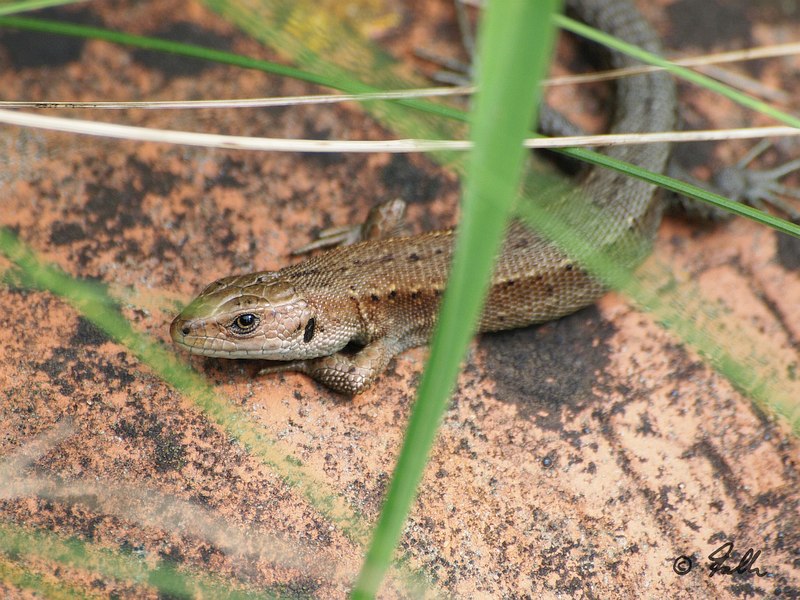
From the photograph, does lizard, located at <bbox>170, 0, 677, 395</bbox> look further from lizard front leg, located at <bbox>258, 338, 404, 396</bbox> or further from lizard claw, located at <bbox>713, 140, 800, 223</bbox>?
lizard claw, located at <bbox>713, 140, 800, 223</bbox>

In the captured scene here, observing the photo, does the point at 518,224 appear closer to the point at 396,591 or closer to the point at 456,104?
the point at 456,104

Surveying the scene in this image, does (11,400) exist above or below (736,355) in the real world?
above

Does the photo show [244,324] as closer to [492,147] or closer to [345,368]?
[345,368]

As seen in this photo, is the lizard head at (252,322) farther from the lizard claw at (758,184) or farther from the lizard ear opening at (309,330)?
the lizard claw at (758,184)

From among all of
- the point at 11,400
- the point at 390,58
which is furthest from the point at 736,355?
the point at 11,400

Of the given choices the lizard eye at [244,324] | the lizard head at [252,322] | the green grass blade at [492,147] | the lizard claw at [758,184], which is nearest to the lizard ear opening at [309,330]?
the lizard head at [252,322]

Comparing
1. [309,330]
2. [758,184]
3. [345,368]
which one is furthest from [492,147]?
[758,184]

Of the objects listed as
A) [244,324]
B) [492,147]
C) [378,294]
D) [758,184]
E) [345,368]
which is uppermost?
[758,184]
